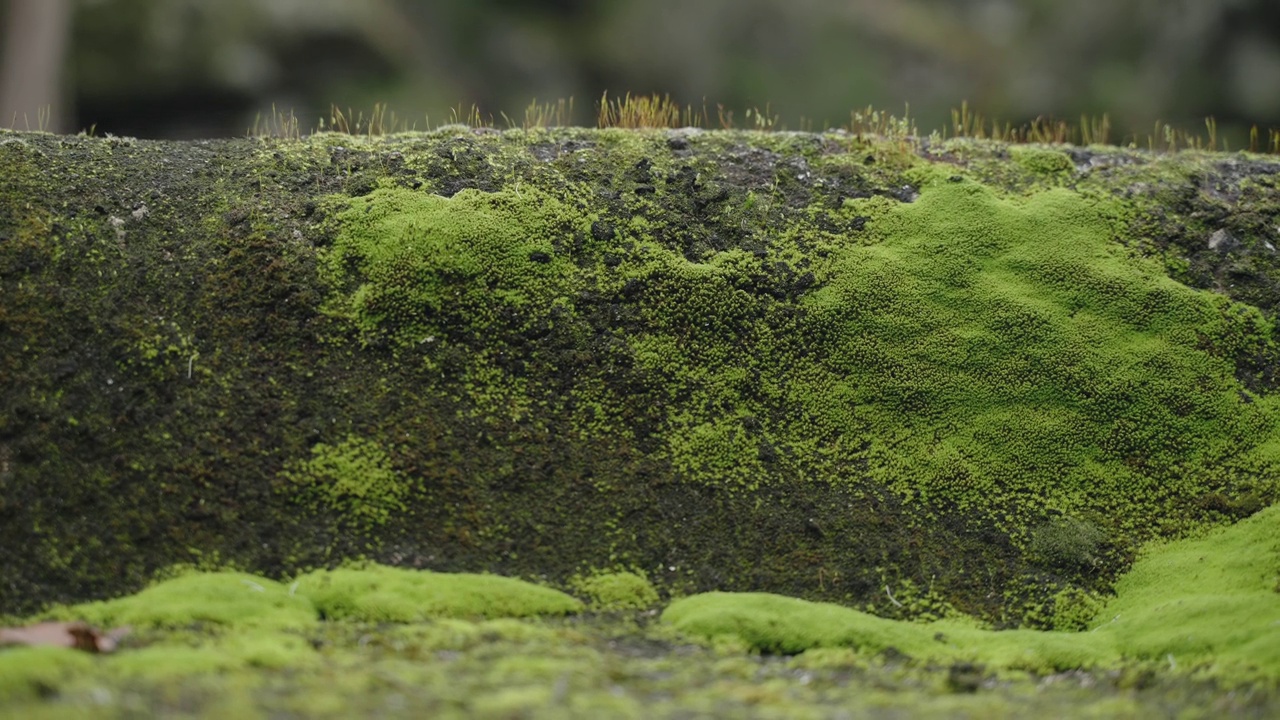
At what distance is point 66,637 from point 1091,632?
15.8ft

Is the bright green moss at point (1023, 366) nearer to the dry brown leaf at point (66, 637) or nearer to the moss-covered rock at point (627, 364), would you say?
the moss-covered rock at point (627, 364)

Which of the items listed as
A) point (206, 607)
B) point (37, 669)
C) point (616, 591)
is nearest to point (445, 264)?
point (616, 591)

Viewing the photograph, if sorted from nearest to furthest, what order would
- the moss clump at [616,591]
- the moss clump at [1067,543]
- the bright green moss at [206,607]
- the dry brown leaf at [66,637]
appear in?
the dry brown leaf at [66,637], the bright green moss at [206,607], the moss clump at [616,591], the moss clump at [1067,543]

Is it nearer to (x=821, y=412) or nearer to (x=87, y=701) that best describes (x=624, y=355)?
(x=821, y=412)

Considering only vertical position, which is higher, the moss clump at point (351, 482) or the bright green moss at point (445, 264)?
the bright green moss at point (445, 264)

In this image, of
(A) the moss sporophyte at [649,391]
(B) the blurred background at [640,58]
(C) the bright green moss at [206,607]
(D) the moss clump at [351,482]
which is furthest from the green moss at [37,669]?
(B) the blurred background at [640,58]

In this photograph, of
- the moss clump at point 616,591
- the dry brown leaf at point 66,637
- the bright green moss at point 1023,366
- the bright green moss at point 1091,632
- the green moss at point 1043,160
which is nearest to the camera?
the dry brown leaf at point 66,637

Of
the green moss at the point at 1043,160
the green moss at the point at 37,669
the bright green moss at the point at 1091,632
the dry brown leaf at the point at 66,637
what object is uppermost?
the green moss at the point at 1043,160

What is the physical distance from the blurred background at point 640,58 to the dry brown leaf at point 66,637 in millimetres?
13746

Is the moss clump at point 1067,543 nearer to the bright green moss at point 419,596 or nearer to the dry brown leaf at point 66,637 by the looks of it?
the bright green moss at point 419,596

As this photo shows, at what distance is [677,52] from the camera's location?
23.7 m

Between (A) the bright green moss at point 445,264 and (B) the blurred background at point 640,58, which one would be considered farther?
(B) the blurred background at point 640,58

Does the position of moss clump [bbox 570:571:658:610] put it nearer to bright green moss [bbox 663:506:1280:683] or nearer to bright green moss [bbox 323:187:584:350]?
bright green moss [bbox 663:506:1280:683]

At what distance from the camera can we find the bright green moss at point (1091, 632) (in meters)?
4.58
